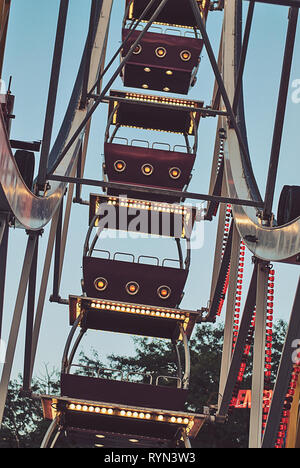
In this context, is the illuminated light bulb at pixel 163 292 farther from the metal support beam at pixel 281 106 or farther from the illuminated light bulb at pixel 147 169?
the metal support beam at pixel 281 106

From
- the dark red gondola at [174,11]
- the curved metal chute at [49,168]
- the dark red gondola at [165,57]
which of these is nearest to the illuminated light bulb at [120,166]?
the curved metal chute at [49,168]

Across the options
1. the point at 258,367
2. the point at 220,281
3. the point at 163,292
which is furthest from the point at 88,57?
the point at 220,281

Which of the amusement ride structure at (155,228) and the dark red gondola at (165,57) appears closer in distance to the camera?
the amusement ride structure at (155,228)

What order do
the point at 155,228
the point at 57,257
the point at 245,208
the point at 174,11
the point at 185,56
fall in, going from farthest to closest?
the point at 174,11 < the point at 185,56 < the point at 155,228 < the point at 57,257 < the point at 245,208

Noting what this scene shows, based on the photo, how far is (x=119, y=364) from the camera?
37.8 meters

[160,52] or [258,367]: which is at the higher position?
[160,52]

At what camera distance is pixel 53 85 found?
399 inches

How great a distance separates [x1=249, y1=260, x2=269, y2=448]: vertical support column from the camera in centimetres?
894

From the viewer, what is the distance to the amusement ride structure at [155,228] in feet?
30.6

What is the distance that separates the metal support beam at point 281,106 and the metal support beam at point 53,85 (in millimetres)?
2714

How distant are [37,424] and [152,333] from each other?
20.1 meters

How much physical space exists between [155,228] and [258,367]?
23.5 feet

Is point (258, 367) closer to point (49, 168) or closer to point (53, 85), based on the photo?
point (49, 168)
